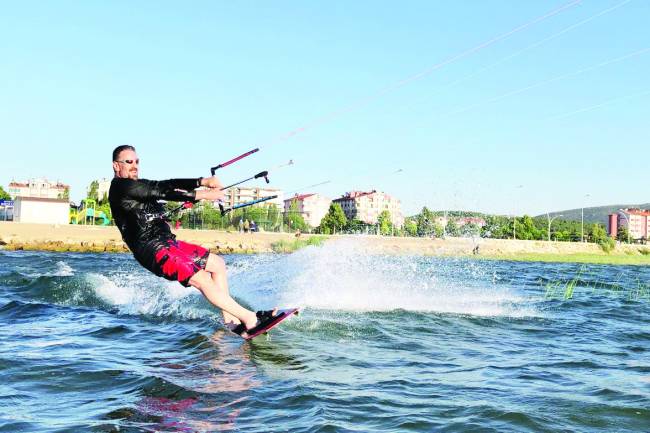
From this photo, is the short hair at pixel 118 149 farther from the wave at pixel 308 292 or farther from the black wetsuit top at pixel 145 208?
the wave at pixel 308 292

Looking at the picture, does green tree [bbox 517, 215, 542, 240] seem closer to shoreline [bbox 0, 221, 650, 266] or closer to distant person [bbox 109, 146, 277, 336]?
shoreline [bbox 0, 221, 650, 266]

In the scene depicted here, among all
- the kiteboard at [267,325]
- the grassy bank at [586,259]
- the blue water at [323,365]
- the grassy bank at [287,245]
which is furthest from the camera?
the grassy bank at [287,245]

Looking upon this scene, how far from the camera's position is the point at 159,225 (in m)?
6.34

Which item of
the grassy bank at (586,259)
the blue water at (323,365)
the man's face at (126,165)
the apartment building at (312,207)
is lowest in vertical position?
the grassy bank at (586,259)

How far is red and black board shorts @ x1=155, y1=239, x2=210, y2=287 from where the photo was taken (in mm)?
6254

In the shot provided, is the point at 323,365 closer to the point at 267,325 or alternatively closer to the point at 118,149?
the point at 267,325

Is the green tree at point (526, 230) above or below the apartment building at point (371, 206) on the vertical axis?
below

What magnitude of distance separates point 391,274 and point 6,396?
10.8 metres

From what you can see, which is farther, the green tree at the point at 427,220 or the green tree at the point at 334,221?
the green tree at the point at 334,221

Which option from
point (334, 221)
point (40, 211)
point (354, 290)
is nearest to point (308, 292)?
point (354, 290)

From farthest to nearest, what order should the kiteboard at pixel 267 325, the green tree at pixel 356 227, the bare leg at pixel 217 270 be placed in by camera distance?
the green tree at pixel 356 227
the kiteboard at pixel 267 325
the bare leg at pixel 217 270

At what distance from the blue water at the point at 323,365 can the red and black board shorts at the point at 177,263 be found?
2.63 feet

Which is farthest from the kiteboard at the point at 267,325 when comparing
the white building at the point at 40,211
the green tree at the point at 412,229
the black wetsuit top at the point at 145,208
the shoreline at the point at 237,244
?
the green tree at the point at 412,229

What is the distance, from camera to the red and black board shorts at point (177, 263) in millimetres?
6254
